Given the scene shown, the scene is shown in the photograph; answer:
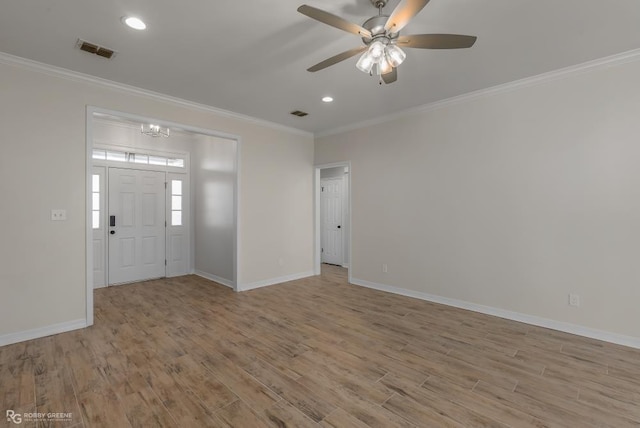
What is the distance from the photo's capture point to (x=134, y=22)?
2.42 m

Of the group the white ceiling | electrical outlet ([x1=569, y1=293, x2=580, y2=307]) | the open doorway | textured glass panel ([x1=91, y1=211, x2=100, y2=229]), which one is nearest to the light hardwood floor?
electrical outlet ([x1=569, y1=293, x2=580, y2=307])

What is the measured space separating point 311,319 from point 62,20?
3694mm

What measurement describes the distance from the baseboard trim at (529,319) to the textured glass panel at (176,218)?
13.9ft

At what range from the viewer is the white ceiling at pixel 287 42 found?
2252 mm

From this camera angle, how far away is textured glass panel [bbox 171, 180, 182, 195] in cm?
599

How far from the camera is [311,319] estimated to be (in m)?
3.64

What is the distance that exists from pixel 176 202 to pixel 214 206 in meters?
0.99

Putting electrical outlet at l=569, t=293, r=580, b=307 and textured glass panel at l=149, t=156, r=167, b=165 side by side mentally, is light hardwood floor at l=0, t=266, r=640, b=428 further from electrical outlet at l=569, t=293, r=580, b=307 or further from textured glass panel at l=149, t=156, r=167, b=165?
textured glass panel at l=149, t=156, r=167, b=165

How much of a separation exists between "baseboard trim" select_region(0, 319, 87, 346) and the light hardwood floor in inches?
4.0

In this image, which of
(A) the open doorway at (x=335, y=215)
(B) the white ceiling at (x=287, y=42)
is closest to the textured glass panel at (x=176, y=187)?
(B) the white ceiling at (x=287, y=42)

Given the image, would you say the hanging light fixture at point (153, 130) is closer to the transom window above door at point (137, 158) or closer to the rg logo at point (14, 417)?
the transom window above door at point (137, 158)

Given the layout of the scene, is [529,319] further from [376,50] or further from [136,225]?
[136,225]

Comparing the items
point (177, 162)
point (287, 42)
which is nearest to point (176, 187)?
point (177, 162)

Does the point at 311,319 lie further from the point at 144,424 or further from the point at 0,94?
the point at 0,94
